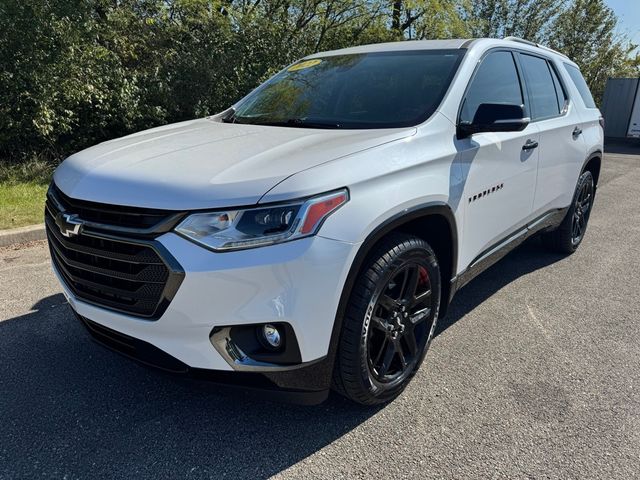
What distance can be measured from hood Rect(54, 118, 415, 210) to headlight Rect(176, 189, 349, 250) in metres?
0.05

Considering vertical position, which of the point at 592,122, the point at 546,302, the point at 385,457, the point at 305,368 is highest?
the point at 592,122

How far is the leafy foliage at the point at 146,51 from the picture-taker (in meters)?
6.95

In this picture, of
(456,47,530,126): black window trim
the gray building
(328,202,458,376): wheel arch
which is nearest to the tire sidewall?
(328,202,458,376): wheel arch

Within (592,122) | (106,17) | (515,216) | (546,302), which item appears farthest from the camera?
(106,17)

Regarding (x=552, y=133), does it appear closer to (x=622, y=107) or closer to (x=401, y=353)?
(x=401, y=353)

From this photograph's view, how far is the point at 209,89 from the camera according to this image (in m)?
9.16

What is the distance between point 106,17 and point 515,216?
300 inches

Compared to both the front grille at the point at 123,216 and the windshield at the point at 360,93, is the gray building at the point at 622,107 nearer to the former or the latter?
the windshield at the point at 360,93

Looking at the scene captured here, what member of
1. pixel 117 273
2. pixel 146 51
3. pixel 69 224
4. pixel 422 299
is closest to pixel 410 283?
pixel 422 299

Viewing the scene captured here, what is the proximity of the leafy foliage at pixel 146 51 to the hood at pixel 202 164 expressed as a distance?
528 centimetres

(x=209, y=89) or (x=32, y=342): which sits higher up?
(x=209, y=89)

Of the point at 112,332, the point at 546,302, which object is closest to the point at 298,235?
the point at 112,332

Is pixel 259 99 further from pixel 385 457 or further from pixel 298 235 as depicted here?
pixel 385 457

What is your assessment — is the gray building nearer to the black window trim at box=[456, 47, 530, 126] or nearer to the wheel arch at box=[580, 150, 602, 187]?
the wheel arch at box=[580, 150, 602, 187]
